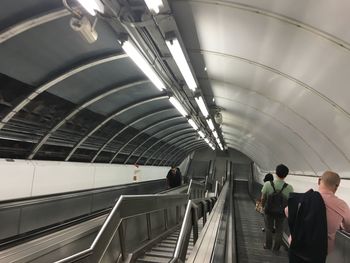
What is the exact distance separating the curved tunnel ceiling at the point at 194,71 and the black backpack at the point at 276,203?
5.01 ft

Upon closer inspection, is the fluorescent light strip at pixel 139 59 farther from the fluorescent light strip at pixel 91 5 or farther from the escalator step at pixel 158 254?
the escalator step at pixel 158 254

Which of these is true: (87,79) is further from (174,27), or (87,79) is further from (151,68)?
(174,27)

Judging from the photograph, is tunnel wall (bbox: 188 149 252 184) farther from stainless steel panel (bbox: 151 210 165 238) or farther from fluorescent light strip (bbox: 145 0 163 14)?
fluorescent light strip (bbox: 145 0 163 14)

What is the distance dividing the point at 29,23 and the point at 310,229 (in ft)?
14.4

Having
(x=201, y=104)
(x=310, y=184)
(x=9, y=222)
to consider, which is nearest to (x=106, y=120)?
(x=201, y=104)

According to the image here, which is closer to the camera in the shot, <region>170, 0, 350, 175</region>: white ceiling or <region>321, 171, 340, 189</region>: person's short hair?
A: <region>321, 171, 340, 189</region>: person's short hair

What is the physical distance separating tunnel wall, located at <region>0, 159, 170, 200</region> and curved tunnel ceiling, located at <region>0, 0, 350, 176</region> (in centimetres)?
46

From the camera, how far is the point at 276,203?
6.66 m

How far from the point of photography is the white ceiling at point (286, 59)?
4.21 m

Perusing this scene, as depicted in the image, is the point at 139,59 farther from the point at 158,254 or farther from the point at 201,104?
the point at 201,104

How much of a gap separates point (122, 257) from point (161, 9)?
3.30 meters

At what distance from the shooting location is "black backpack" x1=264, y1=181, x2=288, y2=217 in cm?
662

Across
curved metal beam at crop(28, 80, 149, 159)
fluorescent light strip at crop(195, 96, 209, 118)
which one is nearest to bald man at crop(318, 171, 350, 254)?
fluorescent light strip at crop(195, 96, 209, 118)

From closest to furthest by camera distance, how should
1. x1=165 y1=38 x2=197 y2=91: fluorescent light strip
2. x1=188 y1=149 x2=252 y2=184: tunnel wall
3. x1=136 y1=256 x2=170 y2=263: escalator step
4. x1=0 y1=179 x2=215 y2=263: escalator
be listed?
1. x1=0 y1=179 x2=215 y2=263: escalator
2. x1=165 y1=38 x2=197 y2=91: fluorescent light strip
3. x1=136 y1=256 x2=170 y2=263: escalator step
4. x1=188 y1=149 x2=252 y2=184: tunnel wall
